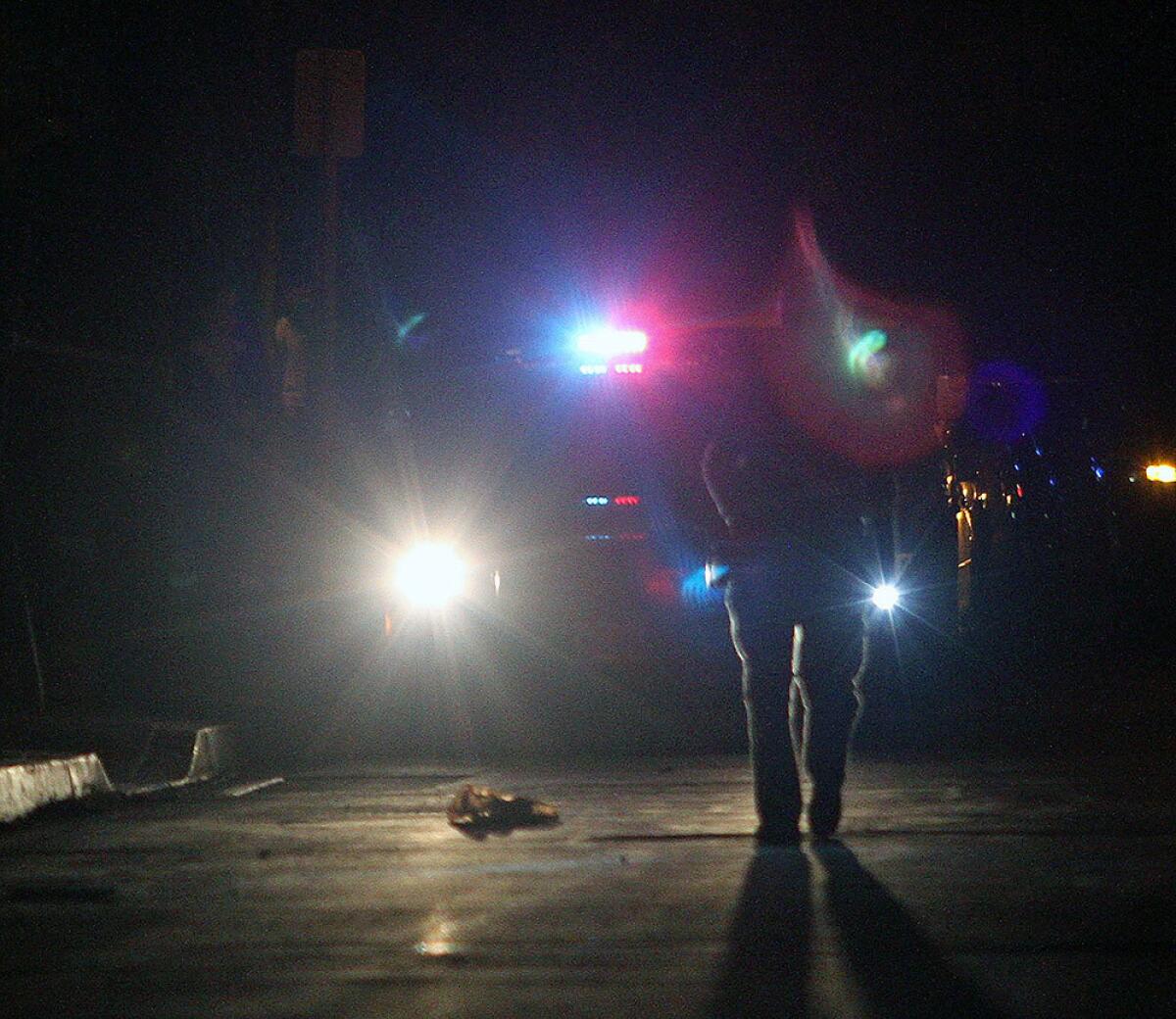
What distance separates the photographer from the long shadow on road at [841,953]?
13.9ft

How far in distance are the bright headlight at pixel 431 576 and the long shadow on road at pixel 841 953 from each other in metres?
9.46

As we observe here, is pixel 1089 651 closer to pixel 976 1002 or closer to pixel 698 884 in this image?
pixel 698 884

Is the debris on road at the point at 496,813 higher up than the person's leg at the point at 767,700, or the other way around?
the person's leg at the point at 767,700

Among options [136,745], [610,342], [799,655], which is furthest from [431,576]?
[799,655]

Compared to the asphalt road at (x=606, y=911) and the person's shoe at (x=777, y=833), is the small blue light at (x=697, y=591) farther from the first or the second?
the person's shoe at (x=777, y=833)

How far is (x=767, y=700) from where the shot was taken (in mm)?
7039

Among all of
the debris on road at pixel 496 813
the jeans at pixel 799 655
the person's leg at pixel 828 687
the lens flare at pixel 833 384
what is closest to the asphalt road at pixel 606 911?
the debris on road at pixel 496 813

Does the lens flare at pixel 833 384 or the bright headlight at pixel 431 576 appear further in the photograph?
the bright headlight at pixel 431 576

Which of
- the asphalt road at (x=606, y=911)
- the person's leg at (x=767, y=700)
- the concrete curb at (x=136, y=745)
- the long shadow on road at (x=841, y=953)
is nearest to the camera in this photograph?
the long shadow on road at (x=841, y=953)

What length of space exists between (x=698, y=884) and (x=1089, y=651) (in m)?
16.0

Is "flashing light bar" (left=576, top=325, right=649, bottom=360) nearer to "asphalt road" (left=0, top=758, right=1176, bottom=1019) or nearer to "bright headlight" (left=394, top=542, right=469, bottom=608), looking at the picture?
"bright headlight" (left=394, top=542, right=469, bottom=608)

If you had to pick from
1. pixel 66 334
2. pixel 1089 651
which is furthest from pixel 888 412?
pixel 1089 651

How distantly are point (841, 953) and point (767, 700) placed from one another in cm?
228

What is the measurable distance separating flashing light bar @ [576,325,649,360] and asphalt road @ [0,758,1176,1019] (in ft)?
27.9
